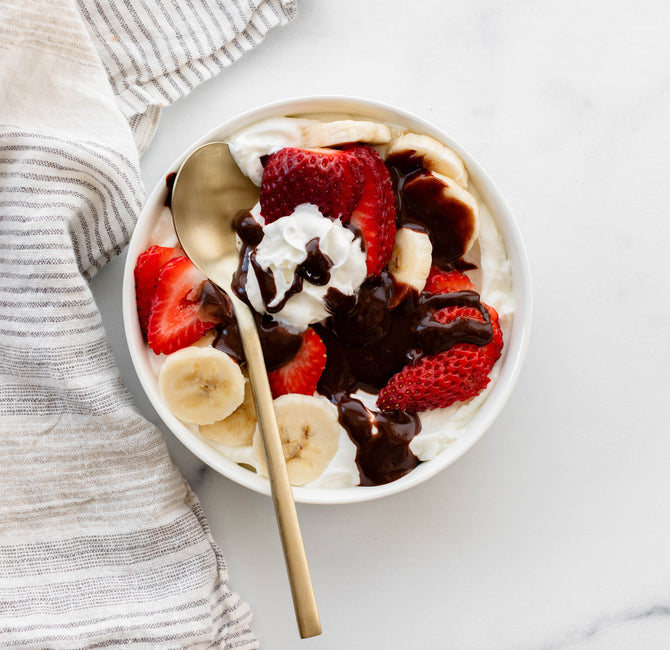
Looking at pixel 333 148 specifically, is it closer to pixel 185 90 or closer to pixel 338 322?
pixel 338 322

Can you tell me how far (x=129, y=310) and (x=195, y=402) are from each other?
0.76 ft

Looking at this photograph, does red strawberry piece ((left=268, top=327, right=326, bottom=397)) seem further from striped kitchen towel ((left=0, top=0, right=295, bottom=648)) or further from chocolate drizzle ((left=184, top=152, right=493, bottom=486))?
striped kitchen towel ((left=0, top=0, right=295, bottom=648))

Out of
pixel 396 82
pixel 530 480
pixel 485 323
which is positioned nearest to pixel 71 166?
pixel 396 82

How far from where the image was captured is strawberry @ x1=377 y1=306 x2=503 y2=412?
4.64ft

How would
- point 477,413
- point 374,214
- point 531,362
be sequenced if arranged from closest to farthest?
point 374,214 → point 477,413 → point 531,362

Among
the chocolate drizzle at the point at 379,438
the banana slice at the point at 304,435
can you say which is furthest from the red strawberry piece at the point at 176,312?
the chocolate drizzle at the point at 379,438

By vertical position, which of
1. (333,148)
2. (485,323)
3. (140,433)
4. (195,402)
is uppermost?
(333,148)

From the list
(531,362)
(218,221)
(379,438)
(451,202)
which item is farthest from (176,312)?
(531,362)

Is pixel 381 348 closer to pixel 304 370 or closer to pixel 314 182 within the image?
pixel 304 370

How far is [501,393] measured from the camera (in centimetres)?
148

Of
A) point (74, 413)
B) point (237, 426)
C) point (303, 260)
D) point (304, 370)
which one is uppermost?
point (303, 260)

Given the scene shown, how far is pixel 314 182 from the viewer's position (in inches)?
52.7

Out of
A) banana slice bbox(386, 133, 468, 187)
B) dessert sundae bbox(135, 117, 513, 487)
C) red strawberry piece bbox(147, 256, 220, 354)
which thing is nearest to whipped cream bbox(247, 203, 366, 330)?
dessert sundae bbox(135, 117, 513, 487)

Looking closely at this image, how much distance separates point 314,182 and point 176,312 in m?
0.39
